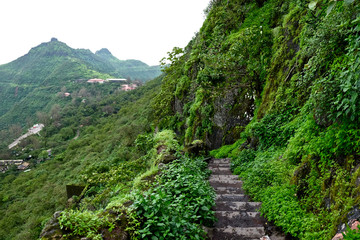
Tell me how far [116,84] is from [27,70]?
66531mm

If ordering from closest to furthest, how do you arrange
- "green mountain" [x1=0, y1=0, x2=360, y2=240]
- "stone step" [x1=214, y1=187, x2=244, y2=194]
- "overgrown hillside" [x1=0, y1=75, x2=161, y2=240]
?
"green mountain" [x1=0, y1=0, x2=360, y2=240] < "stone step" [x1=214, y1=187, x2=244, y2=194] < "overgrown hillside" [x1=0, y1=75, x2=161, y2=240]

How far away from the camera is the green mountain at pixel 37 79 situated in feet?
288

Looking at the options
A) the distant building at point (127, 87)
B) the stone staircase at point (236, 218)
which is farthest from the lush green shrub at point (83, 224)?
the distant building at point (127, 87)

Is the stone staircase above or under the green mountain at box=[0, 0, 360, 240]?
under

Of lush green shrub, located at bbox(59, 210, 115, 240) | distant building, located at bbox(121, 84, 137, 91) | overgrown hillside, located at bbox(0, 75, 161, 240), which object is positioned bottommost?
overgrown hillside, located at bbox(0, 75, 161, 240)

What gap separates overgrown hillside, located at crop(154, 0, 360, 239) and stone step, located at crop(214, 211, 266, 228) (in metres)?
0.27

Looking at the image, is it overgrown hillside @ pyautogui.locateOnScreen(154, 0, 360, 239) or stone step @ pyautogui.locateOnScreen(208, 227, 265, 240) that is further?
stone step @ pyautogui.locateOnScreen(208, 227, 265, 240)

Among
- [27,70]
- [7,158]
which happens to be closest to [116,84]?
[7,158]

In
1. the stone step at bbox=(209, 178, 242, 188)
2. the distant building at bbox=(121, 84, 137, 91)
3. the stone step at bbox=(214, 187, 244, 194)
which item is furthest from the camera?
the distant building at bbox=(121, 84, 137, 91)

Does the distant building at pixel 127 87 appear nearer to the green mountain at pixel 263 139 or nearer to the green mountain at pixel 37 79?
the green mountain at pixel 37 79

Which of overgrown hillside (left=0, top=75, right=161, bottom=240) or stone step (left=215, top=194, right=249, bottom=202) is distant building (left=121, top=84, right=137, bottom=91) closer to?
overgrown hillside (left=0, top=75, right=161, bottom=240)

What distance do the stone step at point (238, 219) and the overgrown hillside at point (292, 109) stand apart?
270 millimetres

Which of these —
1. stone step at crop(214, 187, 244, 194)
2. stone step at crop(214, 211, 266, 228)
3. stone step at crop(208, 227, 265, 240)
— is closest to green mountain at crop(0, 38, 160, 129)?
stone step at crop(214, 187, 244, 194)

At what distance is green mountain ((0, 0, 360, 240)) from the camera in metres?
3.04
